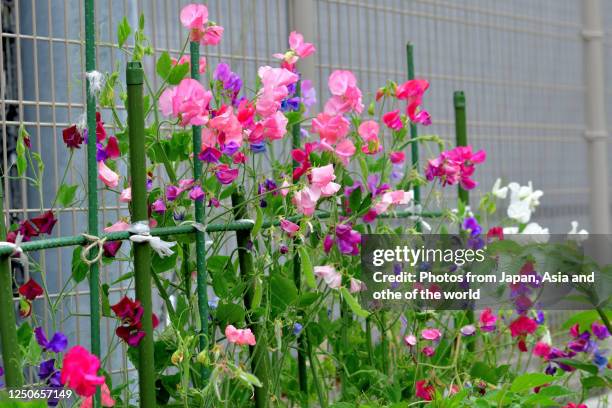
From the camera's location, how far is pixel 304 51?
6.64 feet

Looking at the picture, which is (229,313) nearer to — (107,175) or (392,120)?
(107,175)

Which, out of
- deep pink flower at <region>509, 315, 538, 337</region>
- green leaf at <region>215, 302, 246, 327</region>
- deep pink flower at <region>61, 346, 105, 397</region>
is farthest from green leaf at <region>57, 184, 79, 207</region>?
deep pink flower at <region>509, 315, 538, 337</region>

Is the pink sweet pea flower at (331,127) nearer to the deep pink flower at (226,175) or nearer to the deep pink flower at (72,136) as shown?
the deep pink flower at (226,175)

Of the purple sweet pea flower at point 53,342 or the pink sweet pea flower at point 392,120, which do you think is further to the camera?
the pink sweet pea flower at point 392,120

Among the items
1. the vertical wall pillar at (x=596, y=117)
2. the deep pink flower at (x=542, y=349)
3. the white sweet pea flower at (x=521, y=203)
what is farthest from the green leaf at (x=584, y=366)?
the vertical wall pillar at (x=596, y=117)

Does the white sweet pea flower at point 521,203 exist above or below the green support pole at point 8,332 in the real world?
above

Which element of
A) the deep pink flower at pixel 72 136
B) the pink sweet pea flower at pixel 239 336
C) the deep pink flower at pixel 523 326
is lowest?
the deep pink flower at pixel 523 326

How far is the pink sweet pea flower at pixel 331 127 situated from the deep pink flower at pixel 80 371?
741mm

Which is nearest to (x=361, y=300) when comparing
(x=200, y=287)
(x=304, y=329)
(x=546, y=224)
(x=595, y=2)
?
(x=304, y=329)

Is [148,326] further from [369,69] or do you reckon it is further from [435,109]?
[435,109]

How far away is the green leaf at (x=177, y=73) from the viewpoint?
1.77 metres

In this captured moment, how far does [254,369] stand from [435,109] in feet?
5.15

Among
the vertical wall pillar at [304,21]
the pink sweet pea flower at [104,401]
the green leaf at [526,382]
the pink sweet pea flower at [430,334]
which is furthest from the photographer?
the vertical wall pillar at [304,21]

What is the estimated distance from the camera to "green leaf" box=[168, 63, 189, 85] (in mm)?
1771
